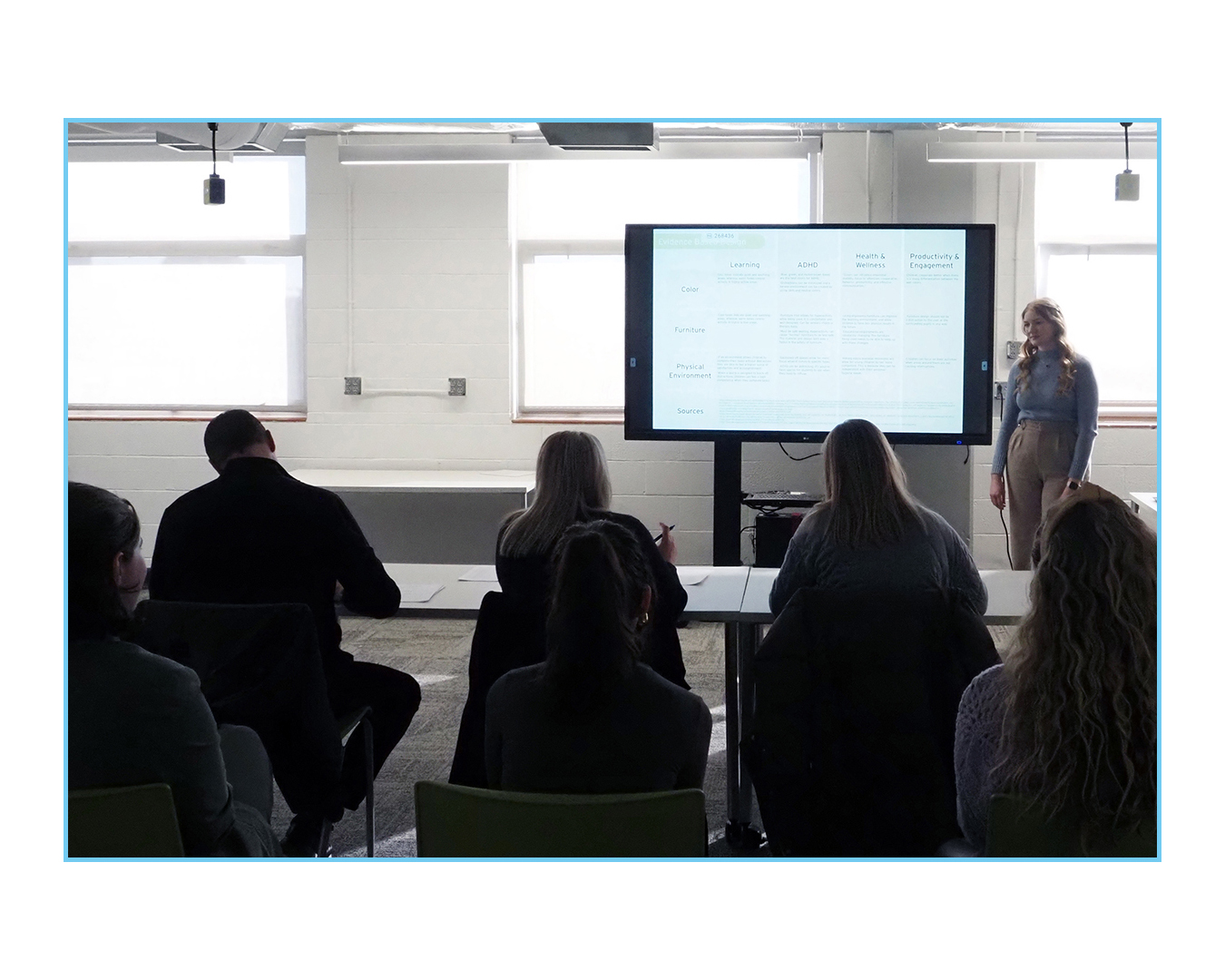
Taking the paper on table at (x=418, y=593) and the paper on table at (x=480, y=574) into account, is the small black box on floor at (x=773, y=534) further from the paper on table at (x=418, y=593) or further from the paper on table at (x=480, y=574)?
the paper on table at (x=418, y=593)

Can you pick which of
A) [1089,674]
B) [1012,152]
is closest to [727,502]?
[1012,152]

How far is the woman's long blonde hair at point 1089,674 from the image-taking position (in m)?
1.56

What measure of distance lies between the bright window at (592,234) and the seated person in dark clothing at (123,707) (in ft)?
14.3

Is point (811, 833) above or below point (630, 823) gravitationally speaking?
below

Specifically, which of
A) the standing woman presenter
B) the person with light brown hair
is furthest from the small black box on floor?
the person with light brown hair

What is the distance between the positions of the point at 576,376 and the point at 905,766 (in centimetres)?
418

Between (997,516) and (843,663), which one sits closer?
(843,663)

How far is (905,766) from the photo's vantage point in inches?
85.5

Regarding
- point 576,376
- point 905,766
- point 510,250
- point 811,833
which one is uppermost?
point 510,250

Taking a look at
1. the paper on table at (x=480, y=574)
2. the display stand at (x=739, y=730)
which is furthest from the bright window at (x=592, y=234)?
the display stand at (x=739, y=730)

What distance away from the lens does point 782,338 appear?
16.5ft

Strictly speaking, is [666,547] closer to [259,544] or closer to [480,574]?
[480,574]
